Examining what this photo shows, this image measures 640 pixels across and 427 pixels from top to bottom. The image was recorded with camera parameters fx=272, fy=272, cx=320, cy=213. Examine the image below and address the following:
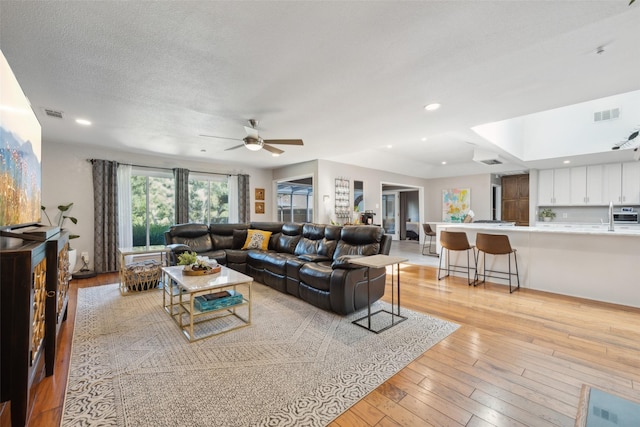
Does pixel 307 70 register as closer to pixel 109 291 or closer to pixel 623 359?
pixel 623 359

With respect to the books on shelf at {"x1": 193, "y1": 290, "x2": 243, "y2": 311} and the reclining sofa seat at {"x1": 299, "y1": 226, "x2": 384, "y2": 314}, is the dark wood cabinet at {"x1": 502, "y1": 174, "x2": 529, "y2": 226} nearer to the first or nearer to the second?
the reclining sofa seat at {"x1": 299, "y1": 226, "x2": 384, "y2": 314}

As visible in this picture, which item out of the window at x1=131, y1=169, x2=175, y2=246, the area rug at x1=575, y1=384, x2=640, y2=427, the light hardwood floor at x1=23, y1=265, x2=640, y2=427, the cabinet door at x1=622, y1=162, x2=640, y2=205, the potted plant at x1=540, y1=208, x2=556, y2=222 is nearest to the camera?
the area rug at x1=575, y1=384, x2=640, y2=427

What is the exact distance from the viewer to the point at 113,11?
1.63 metres

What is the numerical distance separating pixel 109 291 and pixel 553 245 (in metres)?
6.44

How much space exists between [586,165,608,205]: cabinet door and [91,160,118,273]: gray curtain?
10.3m

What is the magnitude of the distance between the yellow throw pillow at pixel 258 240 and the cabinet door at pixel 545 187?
704 cm

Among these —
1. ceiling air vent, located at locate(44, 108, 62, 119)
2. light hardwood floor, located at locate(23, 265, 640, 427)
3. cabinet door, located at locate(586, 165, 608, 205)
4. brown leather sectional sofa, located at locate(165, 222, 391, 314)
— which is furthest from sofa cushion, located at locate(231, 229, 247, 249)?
cabinet door, located at locate(586, 165, 608, 205)

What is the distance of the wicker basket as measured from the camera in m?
3.84

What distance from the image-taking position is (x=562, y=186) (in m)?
6.79

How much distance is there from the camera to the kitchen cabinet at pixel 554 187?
6.73 metres

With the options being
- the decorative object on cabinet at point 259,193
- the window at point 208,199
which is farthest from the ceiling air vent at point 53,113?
the decorative object on cabinet at point 259,193

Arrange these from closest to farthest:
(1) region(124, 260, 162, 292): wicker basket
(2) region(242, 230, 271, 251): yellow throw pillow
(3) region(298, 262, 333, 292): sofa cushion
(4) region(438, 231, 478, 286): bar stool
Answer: (3) region(298, 262, 333, 292): sofa cushion < (1) region(124, 260, 162, 292): wicker basket < (4) region(438, 231, 478, 286): bar stool < (2) region(242, 230, 271, 251): yellow throw pillow

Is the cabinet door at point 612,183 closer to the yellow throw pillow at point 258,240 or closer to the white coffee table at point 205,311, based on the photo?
the yellow throw pillow at point 258,240

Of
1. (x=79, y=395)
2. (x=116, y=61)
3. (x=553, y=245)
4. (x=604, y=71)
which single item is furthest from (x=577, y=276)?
(x=116, y=61)
